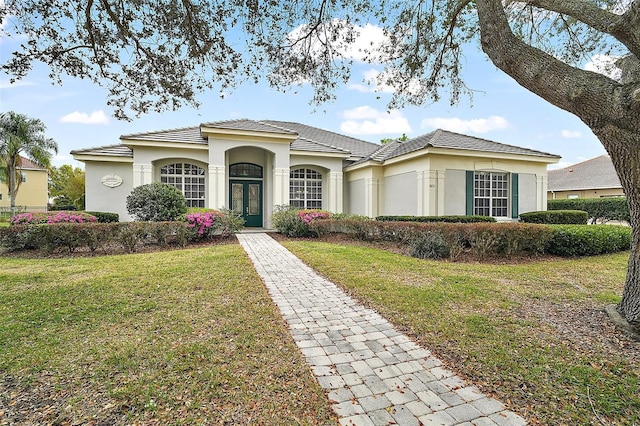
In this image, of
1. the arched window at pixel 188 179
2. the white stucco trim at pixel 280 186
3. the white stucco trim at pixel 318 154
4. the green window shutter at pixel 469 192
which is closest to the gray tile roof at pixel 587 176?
the green window shutter at pixel 469 192

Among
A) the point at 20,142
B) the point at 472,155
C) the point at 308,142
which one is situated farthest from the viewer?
the point at 20,142

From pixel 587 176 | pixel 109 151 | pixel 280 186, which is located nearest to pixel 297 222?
pixel 280 186

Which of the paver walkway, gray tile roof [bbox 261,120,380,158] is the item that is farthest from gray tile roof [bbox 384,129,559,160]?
the paver walkway

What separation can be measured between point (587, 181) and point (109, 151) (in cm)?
3519

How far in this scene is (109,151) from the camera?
1541 cm

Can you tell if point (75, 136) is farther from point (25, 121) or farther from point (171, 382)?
point (171, 382)

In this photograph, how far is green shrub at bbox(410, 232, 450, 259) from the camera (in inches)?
359

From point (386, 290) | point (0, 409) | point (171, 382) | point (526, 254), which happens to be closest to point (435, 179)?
point (526, 254)

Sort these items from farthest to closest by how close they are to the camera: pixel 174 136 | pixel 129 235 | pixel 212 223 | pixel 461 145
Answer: pixel 174 136 → pixel 461 145 → pixel 212 223 → pixel 129 235

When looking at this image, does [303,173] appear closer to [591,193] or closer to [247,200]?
[247,200]

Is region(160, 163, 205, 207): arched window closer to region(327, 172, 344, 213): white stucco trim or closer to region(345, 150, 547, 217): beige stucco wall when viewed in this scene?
region(327, 172, 344, 213): white stucco trim

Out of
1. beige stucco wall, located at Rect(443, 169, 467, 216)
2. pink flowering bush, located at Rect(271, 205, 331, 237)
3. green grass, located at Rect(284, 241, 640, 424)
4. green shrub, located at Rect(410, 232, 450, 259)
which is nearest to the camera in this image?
green grass, located at Rect(284, 241, 640, 424)

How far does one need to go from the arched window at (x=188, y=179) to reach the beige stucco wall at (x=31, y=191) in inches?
1302

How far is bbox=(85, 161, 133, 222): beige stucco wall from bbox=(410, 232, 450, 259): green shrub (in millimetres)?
→ 13777
